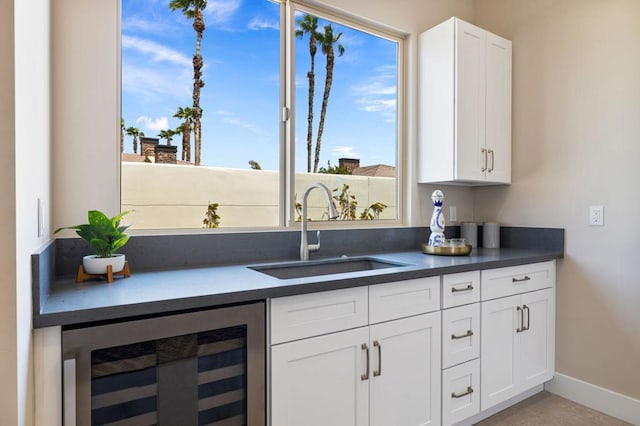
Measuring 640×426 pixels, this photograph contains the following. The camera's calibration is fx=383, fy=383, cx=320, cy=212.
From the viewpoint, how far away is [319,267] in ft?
6.64

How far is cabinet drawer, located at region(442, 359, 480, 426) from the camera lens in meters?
1.85

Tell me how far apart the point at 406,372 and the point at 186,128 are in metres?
1.55

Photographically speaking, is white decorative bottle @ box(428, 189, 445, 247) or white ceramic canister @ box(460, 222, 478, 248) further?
white ceramic canister @ box(460, 222, 478, 248)

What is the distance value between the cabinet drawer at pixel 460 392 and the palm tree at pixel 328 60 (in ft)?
4.38

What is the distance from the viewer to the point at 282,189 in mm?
2178

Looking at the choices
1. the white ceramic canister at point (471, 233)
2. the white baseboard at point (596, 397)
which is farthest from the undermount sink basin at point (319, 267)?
the white baseboard at point (596, 397)

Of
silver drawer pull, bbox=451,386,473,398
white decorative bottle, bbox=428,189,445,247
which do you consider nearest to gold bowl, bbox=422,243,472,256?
white decorative bottle, bbox=428,189,445,247

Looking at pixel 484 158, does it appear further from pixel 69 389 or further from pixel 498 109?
pixel 69 389

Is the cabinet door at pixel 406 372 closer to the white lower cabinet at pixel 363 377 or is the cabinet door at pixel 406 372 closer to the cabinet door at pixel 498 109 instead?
the white lower cabinet at pixel 363 377

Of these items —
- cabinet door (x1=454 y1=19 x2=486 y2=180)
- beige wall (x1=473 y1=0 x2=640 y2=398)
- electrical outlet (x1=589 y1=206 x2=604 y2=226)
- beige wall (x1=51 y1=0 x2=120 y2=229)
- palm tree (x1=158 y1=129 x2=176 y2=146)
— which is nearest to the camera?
beige wall (x1=51 y1=0 x2=120 y2=229)

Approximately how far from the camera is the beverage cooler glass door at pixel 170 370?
1057 millimetres

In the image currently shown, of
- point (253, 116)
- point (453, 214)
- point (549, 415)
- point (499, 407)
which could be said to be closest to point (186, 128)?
point (253, 116)

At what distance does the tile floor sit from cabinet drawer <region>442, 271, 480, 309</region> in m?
0.73

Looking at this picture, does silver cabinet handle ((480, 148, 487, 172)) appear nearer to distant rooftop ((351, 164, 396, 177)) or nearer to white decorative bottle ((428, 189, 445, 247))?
white decorative bottle ((428, 189, 445, 247))
